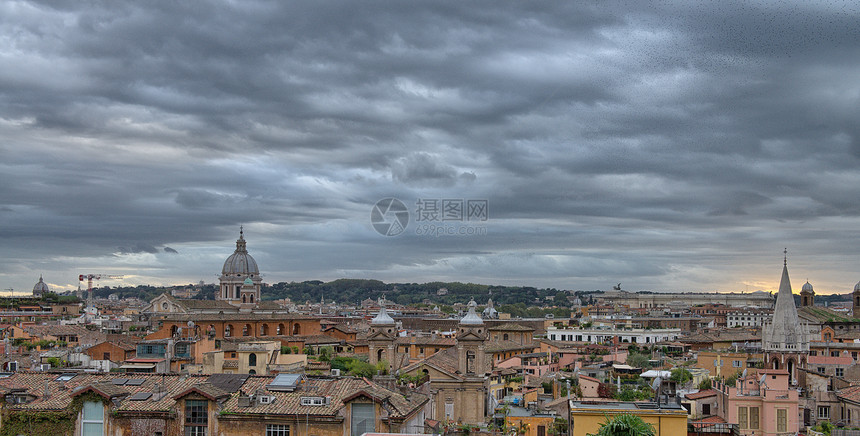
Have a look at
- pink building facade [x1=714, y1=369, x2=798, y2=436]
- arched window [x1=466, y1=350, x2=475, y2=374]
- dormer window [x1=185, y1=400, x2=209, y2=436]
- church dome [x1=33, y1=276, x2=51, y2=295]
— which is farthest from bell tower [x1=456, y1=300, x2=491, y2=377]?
church dome [x1=33, y1=276, x2=51, y2=295]

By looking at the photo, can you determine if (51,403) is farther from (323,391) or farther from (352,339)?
(352,339)

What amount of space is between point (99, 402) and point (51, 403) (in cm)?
179

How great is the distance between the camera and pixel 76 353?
192ft

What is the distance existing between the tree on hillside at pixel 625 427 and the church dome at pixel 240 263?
125782mm

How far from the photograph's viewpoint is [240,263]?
14750 cm

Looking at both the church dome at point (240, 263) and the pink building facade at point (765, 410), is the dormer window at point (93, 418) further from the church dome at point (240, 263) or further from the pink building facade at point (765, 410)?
the church dome at point (240, 263)

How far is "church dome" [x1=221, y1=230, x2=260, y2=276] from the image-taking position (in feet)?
482

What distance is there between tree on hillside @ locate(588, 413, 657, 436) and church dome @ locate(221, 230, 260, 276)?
126 m

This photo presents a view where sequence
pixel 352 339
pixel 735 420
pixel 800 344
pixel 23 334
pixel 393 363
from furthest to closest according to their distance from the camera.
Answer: pixel 352 339 → pixel 23 334 → pixel 800 344 → pixel 393 363 → pixel 735 420

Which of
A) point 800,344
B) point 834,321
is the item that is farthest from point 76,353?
point 834,321

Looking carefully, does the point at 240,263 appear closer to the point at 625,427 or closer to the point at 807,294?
the point at 807,294

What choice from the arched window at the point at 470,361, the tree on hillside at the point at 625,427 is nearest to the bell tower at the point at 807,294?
the arched window at the point at 470,361

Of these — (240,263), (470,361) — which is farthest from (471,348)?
(240,263)

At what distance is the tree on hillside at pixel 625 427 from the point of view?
2550cm
